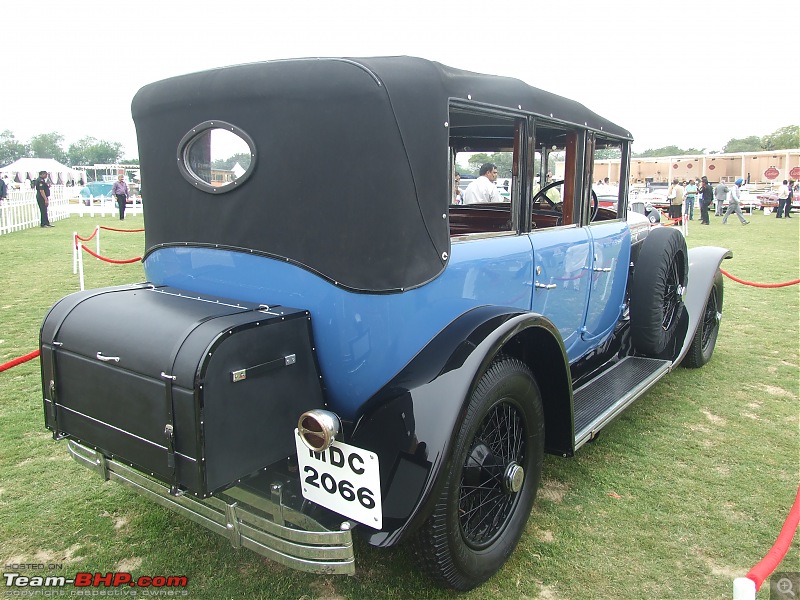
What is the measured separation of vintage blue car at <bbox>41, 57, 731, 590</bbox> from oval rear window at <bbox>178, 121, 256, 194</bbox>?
10 millimetres

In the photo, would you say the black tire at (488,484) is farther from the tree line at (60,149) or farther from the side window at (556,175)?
the tree line at (60,149)

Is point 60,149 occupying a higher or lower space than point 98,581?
higher

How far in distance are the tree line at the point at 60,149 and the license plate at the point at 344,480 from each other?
102 m

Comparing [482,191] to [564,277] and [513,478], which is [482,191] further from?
[513,478]

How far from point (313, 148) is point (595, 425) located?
2033mm

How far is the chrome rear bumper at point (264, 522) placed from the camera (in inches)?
79.6

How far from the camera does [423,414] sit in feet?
6.88

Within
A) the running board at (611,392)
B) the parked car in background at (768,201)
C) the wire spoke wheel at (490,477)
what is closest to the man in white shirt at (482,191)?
the running board at (611,392)

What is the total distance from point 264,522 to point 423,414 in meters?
0.68

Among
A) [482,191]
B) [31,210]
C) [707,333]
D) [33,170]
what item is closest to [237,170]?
[482,191]

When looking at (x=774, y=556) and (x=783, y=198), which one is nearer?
(x=774, y=556)

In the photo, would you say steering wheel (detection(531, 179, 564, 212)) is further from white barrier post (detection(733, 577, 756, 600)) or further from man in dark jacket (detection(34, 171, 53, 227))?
man in dark jacket (detection(34, 171, 53, 227))

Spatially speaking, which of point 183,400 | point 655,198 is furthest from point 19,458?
point 655,198

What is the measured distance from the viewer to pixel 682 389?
4.75 metres
